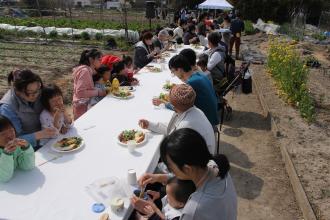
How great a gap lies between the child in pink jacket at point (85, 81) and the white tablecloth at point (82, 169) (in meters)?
0.34

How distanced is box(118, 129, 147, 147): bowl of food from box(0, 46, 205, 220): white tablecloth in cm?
5

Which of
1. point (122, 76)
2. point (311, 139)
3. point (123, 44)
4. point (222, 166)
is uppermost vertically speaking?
point (222, 166)

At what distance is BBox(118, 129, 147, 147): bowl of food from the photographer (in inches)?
115

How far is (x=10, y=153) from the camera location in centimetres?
222

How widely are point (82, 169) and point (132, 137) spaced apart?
65cm

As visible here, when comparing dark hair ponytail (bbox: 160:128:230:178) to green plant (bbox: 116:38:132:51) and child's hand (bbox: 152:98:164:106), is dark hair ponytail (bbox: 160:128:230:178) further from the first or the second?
green plant (bbox: 116:38:132:51)

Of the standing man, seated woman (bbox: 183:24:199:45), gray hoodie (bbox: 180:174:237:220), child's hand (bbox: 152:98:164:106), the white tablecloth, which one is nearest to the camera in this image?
gray hoodie (bbox: 180:174:237:220)

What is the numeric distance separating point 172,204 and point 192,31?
788 centimetres

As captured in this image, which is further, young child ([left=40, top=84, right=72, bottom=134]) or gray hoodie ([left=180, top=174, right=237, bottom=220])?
young child ([left=40, top=84, right=72, bottom=134])

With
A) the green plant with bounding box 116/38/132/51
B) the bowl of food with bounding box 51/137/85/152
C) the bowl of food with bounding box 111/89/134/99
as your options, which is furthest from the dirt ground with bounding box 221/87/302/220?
the green plant with bounding box 116/38/132/51

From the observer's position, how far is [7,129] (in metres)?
2.30

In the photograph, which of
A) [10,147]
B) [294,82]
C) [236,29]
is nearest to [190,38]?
[236,29]

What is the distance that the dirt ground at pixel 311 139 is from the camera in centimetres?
347

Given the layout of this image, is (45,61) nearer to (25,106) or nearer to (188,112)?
(25,106)
